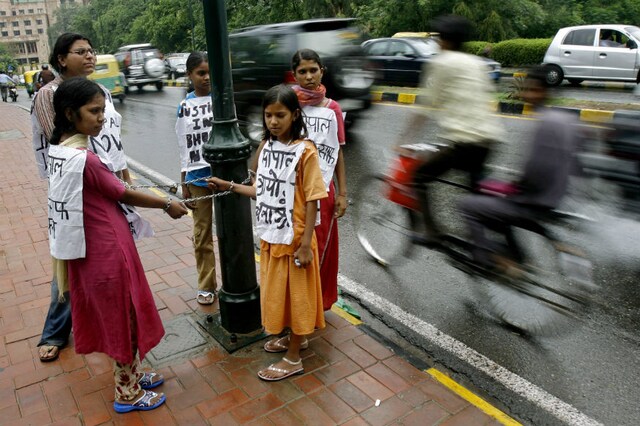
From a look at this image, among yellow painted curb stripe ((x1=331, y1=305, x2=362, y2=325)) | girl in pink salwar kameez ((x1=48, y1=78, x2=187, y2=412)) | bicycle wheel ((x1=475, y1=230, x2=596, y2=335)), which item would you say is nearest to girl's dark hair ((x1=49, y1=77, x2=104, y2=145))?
girl in pink salwar kameez ((x1=48, y1=78, x2=187, y2=412))

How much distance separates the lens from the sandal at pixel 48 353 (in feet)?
10.5

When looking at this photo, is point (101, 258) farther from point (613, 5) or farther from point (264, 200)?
point (613, 5)

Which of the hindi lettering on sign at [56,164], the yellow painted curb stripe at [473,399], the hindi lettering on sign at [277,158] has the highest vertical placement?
the hindi lettering on sign at [56,164]

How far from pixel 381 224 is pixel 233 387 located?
2166mm

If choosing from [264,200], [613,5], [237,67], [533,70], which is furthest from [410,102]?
[613,5]

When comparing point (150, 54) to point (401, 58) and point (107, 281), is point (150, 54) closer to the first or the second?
point (401, 58)

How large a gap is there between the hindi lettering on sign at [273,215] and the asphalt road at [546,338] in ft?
4.00

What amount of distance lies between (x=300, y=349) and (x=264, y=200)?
98cm

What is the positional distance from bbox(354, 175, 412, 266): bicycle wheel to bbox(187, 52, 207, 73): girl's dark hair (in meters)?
1.66

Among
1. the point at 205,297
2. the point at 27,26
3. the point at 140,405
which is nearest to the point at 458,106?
the point at 205,297

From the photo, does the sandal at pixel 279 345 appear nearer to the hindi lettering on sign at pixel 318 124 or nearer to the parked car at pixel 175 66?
the hindi lettering on sign at pixel 318 124

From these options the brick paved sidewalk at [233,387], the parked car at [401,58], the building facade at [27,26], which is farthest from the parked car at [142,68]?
the building facade at [27,26]

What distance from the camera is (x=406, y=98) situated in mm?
13719

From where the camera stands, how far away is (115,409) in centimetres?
276
